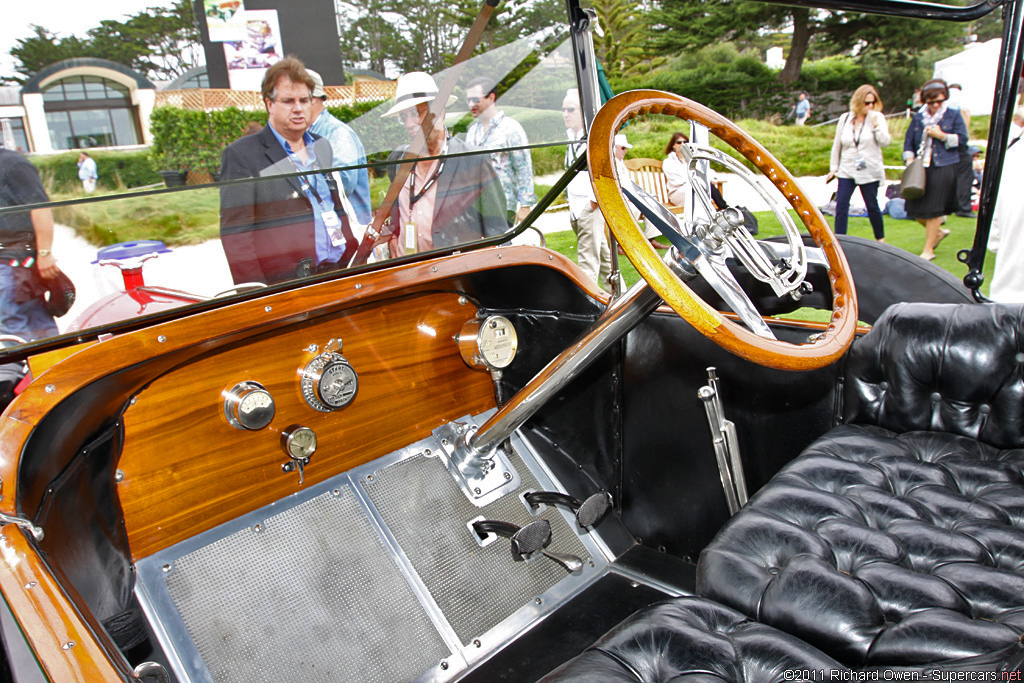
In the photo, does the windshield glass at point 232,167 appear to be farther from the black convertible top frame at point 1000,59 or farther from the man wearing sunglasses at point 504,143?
the black convertible top frame at point 1000,59

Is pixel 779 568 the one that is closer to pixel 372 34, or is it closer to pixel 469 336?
pixel 469 336

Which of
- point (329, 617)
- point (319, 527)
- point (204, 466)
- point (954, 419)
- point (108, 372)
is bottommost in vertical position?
point (329, 617)

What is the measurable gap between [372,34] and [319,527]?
1.19 metres

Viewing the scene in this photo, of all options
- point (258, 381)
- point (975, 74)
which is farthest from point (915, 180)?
point (258, 381)

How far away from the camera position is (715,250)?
54.9 inches

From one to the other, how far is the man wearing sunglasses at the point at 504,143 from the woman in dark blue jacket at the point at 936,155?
A: 564 centimetres

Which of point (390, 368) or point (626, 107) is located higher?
point (626, 107)

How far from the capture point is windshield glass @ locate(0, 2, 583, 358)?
1.12 metres

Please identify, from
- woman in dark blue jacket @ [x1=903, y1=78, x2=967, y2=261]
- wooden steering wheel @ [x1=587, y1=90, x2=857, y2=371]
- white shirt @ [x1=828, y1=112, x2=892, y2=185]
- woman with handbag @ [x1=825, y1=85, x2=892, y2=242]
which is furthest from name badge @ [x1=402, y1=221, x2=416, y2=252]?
woman in dark blue jacket @ [x1=903, y1=78, x2=967, y2=261]

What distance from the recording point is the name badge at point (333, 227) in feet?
5.13

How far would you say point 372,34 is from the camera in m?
1.53

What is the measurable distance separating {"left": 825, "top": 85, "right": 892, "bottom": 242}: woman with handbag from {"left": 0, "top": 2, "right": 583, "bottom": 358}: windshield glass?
541 centimetres

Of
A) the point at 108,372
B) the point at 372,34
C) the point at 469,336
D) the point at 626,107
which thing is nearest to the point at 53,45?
the point at 108,372

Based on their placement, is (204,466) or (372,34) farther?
(204,466)
